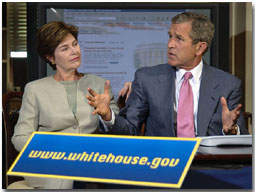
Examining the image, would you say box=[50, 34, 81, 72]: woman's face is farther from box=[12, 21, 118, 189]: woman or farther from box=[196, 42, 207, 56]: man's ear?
box=[196, 42, 207, 56]: man's ear

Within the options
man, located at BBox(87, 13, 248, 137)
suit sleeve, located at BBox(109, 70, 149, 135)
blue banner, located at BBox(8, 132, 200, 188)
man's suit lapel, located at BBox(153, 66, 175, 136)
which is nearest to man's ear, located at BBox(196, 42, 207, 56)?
man, located at BBox(87, 13, 248, 137)

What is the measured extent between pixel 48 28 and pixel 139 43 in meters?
0.52

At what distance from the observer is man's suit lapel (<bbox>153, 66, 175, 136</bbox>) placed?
1.47 metres

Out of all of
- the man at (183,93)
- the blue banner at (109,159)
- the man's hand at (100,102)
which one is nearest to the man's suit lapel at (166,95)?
the man at (183,93)

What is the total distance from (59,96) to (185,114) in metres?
0.45

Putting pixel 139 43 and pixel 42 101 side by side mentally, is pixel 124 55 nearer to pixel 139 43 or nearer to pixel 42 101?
pixel 139 43

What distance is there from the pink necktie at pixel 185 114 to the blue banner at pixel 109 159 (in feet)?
2.04

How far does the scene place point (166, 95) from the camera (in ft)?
4.91

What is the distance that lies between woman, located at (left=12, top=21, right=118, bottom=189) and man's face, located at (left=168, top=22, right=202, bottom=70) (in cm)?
29

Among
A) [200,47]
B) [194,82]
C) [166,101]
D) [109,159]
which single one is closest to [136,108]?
[166,101]

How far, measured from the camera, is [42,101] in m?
1.37

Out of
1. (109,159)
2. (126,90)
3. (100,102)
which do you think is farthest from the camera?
(126,90)

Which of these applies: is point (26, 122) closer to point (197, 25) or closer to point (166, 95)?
point (166, 95)

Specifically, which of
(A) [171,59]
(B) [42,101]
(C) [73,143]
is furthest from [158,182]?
(A) [171,59]
